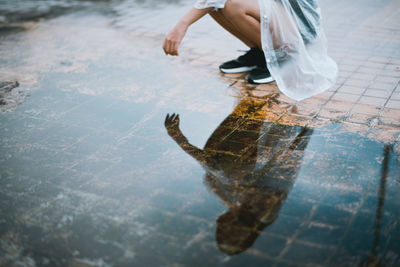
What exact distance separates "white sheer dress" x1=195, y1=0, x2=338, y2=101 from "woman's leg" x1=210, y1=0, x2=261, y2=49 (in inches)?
2.9

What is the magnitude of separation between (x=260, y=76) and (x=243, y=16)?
53cm

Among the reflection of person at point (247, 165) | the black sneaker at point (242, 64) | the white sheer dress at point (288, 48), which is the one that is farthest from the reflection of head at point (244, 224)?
the black sneaker at point (242, 64)

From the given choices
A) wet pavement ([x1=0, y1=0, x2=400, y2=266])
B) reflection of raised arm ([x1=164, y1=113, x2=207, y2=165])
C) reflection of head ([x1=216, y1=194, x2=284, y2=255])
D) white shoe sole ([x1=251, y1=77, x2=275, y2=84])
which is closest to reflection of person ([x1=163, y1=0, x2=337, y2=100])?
wet pavement ([x1=0, y1=0, x2=400, y2=266])

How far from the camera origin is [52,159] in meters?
2.45

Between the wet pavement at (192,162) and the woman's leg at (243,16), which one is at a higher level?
the woman's leg at (243,16)

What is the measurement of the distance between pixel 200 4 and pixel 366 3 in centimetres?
375

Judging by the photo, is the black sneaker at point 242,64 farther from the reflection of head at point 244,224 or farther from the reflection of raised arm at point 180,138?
the reflection of head at point 244,224

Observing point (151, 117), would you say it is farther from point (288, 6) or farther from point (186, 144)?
point (288, 6)

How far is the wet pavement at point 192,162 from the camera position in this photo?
1.74 meters

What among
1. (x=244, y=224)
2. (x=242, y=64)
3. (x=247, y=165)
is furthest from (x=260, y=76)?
(x=244, y=224)

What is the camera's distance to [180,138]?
8.64ft

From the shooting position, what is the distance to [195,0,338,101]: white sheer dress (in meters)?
3.09

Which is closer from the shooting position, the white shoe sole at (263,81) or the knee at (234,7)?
the knee at (234,7)

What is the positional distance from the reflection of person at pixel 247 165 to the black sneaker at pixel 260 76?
0.44 metres
